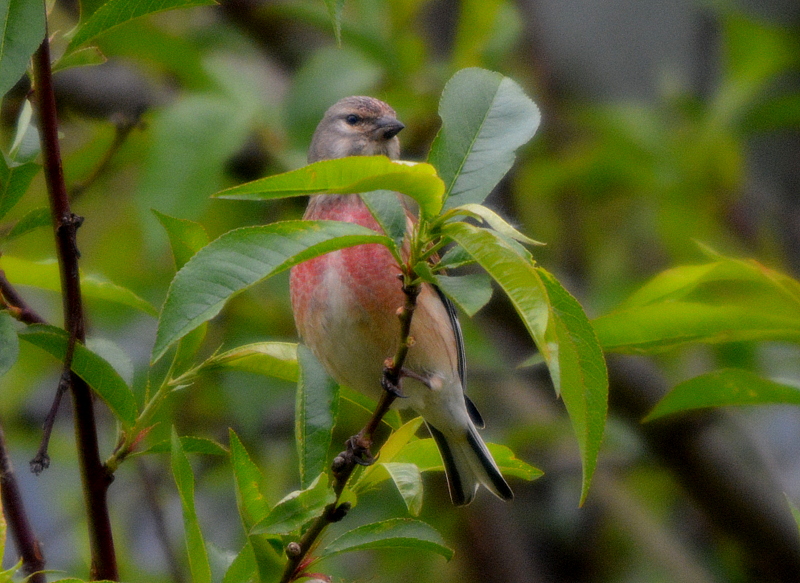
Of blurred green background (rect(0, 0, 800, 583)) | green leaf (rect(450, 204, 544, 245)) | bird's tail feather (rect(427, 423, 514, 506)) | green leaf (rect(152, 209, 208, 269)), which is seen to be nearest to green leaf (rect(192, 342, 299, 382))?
green leaf (rect(152, 209, 208, 269))

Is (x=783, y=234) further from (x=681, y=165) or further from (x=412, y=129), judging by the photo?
(x=412, y=129)

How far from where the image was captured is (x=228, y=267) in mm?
1716

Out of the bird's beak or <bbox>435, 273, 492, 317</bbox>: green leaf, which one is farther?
the bird's beak

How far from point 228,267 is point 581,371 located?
0.64m

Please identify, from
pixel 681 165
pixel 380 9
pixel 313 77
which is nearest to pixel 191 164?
pixel 313 77

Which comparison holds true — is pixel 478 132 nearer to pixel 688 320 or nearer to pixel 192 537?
pixel 688 320

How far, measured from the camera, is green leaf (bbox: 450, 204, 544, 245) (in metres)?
1.66

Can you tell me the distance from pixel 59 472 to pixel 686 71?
5421 mm

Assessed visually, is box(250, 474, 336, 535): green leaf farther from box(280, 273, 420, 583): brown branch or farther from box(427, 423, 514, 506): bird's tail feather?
box(427, 423, 514, 506): bird's tail feather

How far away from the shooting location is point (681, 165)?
5.79 meters

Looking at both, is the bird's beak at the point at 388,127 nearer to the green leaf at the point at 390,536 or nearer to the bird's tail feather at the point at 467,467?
the bird's tail feather at the point at 467,467

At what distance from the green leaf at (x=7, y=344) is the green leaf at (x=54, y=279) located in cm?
39

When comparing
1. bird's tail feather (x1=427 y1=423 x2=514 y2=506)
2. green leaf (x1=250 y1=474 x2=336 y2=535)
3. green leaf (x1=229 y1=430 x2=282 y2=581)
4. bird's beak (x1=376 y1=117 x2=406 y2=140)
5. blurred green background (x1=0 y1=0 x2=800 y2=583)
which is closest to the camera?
green leaf (x1=250 y1=474 x2=336 y2=535)

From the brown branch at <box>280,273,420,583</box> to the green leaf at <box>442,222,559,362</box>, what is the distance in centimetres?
24
